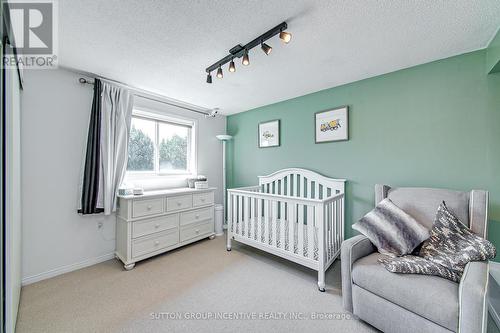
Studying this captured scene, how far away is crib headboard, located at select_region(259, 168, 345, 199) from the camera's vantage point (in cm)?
262

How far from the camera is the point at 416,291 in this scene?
1229 mm

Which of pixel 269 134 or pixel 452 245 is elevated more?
pixel 269 134

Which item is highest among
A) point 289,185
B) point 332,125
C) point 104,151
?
point 332,125

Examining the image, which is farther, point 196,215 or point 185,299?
point 196,215

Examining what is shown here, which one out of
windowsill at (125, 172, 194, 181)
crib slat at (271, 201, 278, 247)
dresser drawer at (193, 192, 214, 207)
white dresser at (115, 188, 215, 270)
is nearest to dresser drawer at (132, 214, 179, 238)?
white dresser at (115, 188, 215, 270)

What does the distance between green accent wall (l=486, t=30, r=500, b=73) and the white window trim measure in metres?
3.56

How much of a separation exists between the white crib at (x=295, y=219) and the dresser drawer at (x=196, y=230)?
531 mm

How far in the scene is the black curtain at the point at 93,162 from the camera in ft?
7.36

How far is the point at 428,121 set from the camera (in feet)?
6.57

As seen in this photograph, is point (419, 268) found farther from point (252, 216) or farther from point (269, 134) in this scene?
point (269, 134)

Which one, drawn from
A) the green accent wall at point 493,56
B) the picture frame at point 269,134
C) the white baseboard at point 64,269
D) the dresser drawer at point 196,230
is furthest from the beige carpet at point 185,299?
the green accent wall at point 493,56

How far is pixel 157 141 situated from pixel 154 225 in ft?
4.38

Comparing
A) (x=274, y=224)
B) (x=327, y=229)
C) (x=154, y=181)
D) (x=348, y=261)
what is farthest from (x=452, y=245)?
(x=154, y=181)

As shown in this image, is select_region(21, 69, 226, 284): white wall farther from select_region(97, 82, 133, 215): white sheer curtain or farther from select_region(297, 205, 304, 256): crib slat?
select_region(297, 205, 304, 256): crib slat
